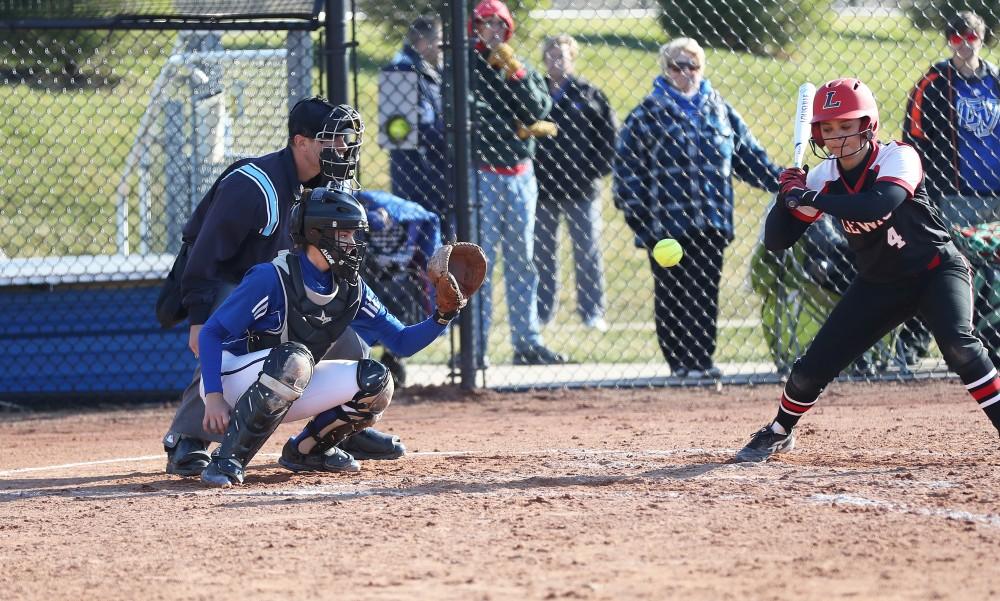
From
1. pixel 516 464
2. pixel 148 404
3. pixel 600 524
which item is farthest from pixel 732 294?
pixel 600 524

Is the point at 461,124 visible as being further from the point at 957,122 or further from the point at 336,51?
the point at 957,122

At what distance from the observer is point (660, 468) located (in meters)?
4.90

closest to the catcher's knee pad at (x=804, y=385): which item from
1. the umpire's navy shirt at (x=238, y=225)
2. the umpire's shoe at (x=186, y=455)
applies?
the umpire's navy shirt at (x=238, y=225)

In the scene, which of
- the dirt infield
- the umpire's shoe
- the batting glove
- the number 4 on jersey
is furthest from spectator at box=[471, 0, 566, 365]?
the number 4 on jersey

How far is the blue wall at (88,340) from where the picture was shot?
294 inches

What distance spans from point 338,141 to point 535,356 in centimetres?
347

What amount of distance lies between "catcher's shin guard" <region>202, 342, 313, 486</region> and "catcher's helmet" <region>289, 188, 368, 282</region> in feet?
1.19

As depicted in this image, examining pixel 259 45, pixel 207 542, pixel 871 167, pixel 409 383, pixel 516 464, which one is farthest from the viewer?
pixel 259 45

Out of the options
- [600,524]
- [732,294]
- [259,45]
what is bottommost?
[732,294]

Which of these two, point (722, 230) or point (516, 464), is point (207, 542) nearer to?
point (516, 464)

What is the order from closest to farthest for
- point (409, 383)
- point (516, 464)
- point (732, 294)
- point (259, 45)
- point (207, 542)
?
point (207, 542)
point (516, 464)
point (409, 383)
point (259, 45)
point (732, 294)

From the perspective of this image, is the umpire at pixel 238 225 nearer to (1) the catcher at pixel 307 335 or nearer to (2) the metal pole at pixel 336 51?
(1) the catcher at pixel 307 335

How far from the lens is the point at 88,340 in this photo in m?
7.49

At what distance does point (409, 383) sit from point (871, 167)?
3883 mm
